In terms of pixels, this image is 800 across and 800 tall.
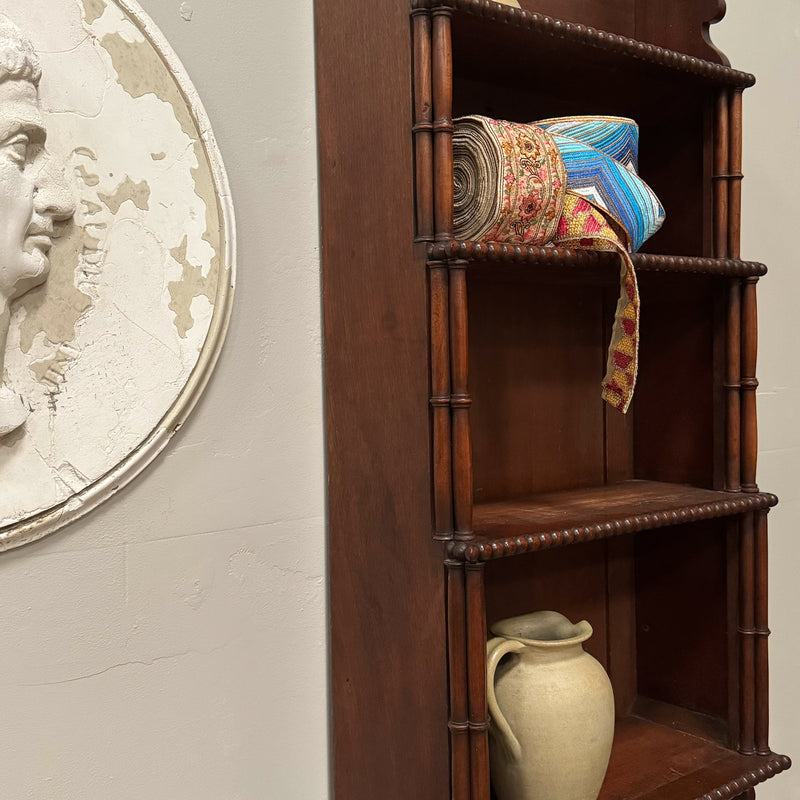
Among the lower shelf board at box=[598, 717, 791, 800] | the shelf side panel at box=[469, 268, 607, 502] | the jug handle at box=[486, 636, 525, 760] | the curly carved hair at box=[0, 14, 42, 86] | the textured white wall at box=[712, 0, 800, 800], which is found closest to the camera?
the curly carved hair at box=[0, 14, 42, 86]

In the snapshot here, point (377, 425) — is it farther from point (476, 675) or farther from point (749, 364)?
point (749, 364)

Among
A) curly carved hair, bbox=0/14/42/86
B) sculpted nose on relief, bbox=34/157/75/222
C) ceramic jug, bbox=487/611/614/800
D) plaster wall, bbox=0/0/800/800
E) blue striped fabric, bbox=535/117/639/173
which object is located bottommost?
ceramic jug, bbox=487/611/614/800

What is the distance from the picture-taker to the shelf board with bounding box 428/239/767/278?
1.11 m

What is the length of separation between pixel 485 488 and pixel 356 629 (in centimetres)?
32

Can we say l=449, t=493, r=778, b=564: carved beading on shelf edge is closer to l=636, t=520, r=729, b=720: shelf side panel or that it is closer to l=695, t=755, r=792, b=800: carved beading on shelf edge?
l=636, t=520, r=729, b=720: shelf side panel

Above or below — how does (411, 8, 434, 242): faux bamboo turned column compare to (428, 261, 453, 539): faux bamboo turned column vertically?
above

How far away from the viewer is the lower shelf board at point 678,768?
4.42ft

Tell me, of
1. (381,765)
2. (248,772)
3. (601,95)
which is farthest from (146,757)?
(601,95)

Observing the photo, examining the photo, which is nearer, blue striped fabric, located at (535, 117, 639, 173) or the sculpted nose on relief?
the sculpted nose on relief

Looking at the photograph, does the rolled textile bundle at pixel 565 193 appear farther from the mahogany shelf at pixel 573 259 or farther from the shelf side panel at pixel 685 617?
the shelf side panel at pixel 685 617

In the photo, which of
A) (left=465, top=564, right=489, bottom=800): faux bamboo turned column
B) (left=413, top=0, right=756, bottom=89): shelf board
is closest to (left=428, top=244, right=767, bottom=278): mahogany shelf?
(left=413, top=0, right=756, bottom=89): shelf board

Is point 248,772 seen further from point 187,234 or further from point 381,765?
point 187,234

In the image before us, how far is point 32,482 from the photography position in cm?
108

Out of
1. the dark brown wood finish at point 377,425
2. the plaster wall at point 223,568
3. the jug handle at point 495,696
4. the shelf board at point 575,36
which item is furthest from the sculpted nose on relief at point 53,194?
the jug handle at point 495,696
